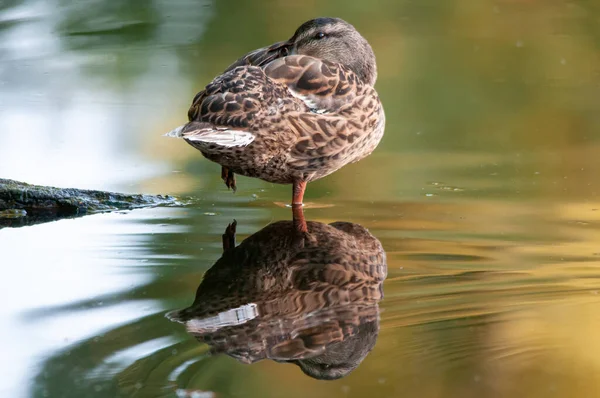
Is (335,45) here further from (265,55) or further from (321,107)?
(321,107)

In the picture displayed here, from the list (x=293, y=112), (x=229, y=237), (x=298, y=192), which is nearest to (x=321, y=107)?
(x=293, y=112)

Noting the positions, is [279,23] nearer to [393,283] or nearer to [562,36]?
[562,36]

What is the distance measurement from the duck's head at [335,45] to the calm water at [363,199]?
0.83 m

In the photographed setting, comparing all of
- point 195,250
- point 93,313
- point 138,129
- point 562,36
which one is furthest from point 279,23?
point 93,313

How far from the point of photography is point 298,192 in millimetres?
6688

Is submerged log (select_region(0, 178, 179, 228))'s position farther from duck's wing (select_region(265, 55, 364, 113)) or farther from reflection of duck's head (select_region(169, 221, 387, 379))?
duck's wing (select_region(265, 55, 364, 113))

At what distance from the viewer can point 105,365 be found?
3.94 metres

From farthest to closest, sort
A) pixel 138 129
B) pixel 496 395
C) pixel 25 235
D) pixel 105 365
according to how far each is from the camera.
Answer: pixel 138 129 < pixel 25 235 < pixel 105 365 < pixel 496 395

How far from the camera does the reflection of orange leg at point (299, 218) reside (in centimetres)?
601

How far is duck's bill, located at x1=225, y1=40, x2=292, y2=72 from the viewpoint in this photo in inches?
266

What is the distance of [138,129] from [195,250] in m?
3.74

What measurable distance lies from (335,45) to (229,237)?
1.90 meters

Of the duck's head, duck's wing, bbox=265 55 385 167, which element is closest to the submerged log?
duck's wing, bbox=265 55 385 167

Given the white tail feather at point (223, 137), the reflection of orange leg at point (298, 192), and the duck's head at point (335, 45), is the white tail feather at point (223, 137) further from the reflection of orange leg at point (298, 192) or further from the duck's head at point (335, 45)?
the duck's head at point (335, 45)
